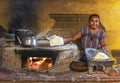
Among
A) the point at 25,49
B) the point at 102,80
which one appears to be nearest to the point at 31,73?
the point at 25,49

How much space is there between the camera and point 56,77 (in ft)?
17.0

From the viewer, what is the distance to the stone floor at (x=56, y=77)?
5082 mm

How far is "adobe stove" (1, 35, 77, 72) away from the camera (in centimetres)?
527

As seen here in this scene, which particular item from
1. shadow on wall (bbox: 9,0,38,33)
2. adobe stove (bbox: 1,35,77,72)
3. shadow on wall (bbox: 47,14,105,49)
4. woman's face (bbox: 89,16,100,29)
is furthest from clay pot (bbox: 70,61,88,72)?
shadow on wall (bbox: 9,0,38,33)

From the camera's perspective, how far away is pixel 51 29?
7234 mm

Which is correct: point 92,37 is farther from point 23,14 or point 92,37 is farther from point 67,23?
point 23,14

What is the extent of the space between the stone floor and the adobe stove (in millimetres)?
150

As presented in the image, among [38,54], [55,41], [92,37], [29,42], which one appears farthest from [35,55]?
[92,37]

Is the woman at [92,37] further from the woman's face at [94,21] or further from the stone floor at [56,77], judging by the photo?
the stone floor at [56,77]

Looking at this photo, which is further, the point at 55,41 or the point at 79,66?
the point at 55,41

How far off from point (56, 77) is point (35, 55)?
0.63 meters

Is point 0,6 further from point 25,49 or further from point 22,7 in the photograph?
point 25,49

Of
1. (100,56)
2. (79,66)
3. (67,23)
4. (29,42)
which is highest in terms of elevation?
(67,23)

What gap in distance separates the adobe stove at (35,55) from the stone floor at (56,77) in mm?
150
